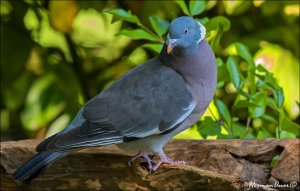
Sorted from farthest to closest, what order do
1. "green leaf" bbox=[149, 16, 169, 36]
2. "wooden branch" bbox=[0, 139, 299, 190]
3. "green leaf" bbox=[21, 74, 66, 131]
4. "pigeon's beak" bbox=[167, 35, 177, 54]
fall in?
"green leaf" bbox=[21, 74, 66, 131], "green leaf" bbox=[149, 16, 169, 36], "wooden branch" bbox=[0, 139, 299, 190], "pigeon's beak" bbox=[167, 35, 177, 54]

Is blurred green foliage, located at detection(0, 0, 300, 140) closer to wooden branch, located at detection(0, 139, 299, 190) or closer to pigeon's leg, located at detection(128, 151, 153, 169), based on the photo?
wooden branch, located at detection(0, 139, 299, 190)

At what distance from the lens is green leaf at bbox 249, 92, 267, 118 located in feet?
10.00

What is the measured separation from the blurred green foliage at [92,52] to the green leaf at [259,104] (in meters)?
0.13

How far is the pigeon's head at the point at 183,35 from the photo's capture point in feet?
9.08

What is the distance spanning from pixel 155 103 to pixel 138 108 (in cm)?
7

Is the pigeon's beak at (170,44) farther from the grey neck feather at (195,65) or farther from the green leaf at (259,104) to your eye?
the green leaf at (259,104)

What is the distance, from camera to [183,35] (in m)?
2.80

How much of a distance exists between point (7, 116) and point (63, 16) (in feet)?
3.53

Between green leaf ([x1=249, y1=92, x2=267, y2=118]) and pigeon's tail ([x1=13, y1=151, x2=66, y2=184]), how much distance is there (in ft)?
2.64

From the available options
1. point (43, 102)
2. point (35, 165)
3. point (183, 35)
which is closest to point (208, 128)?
point (183, 35)

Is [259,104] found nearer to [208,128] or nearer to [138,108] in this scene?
[208,128]

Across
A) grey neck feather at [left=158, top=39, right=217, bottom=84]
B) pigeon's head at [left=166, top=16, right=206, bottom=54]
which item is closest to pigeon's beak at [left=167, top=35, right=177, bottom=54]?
pigeon's head at [left=166, top=16, right=206, bottom=54]

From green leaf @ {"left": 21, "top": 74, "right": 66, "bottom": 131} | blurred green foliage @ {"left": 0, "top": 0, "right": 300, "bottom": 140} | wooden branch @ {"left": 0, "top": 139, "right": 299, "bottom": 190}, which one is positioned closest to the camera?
wooden branch @ {"left": 0, "top": 139, "right": 299, "bottom": 190}

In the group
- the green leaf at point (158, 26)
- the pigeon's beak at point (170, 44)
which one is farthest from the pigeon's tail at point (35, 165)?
the green leaf at point (158, 26)
